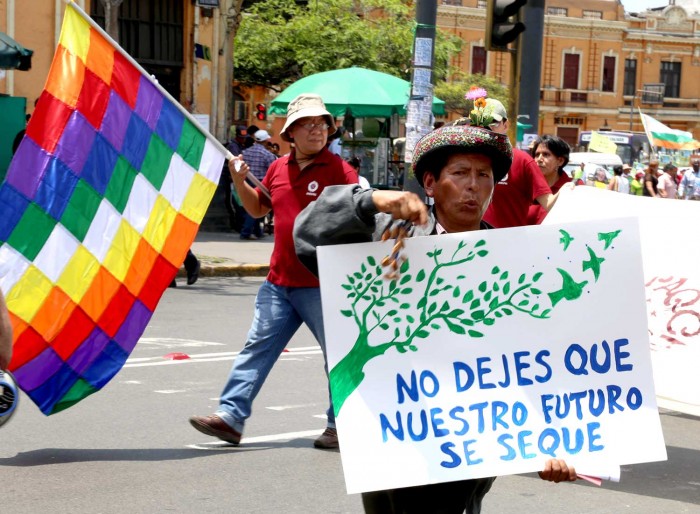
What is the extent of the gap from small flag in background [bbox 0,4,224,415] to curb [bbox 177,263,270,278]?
358 inches

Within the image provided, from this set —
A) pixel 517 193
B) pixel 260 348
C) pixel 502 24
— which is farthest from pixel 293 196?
pixel 502 24

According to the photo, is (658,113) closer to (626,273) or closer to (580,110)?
(580,110)

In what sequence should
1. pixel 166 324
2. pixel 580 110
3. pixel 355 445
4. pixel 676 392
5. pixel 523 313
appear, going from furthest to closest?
1. pixel 580 110
2. pixel 166 324
3. pixel 676 392
4. pixel 523 313
5. pixel 355 445

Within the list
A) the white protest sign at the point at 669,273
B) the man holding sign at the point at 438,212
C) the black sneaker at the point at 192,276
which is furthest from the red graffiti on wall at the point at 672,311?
the black sneaker at the point at 192,276

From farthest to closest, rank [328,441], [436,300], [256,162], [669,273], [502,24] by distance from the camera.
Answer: [256,162], [502,24], [328,441], [669,273], [436,300]

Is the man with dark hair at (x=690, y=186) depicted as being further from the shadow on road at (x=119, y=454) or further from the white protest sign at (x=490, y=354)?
the white protest sign at (x=490, y=354)

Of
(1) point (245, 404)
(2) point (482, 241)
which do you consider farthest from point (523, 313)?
(1) point (245, 404)

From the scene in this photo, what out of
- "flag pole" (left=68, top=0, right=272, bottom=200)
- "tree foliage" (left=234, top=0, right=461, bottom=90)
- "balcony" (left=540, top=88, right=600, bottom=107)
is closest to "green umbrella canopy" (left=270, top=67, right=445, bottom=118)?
"tree foliage" (left=234, top=0, right=461, bottom=90)

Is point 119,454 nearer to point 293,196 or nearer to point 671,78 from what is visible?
point 293,196

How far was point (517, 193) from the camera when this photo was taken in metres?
6.93

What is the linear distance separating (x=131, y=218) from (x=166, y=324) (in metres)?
4.84

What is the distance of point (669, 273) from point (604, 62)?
70.8 meters

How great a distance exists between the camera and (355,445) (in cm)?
287

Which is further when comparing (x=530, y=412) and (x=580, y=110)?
(x=580, y=110)
